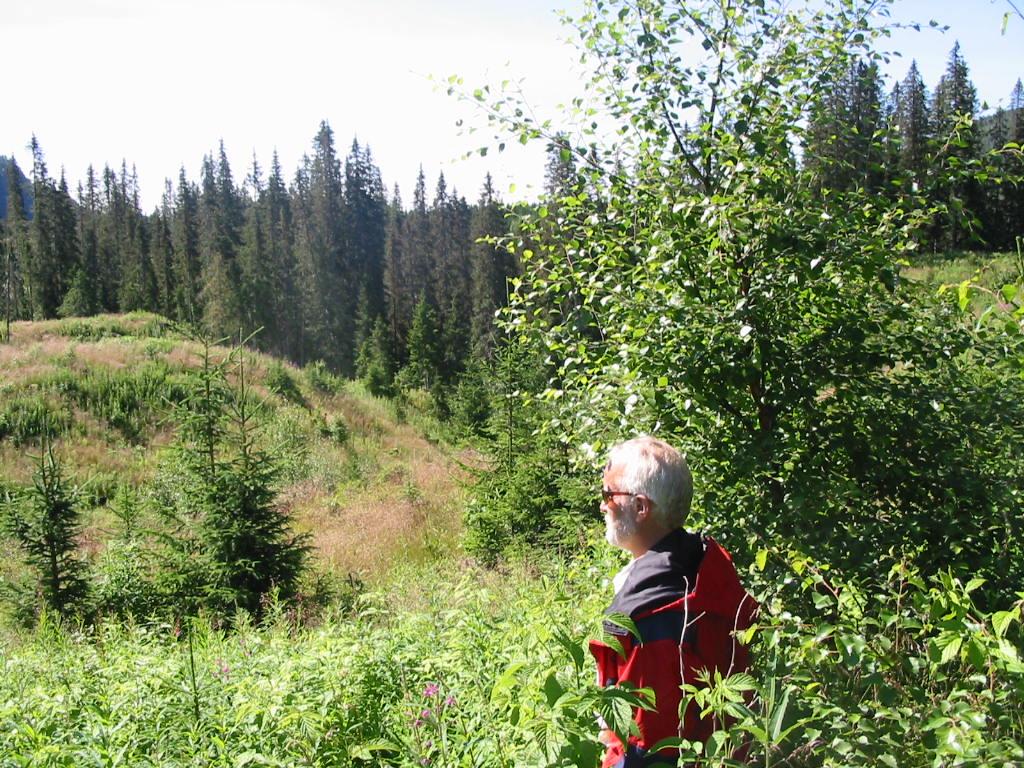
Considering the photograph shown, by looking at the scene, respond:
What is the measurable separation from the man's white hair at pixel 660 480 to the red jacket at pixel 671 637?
149mm

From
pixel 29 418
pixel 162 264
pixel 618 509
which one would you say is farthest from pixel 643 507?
pixel 162 264

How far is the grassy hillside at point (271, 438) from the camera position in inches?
564

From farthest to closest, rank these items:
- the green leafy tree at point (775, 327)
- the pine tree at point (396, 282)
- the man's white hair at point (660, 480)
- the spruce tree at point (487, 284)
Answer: the pine tree at point (396, 282) → the spruce tree at point (487, 284) → the green leafy tree at point (775, 327) → the man's white hair at point (660, 480)

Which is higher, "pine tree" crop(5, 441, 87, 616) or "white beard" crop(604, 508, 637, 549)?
"white beard" crop(604, 508, 637, 549)

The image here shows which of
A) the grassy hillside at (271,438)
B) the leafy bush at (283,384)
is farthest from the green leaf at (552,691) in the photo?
the leafy bush at (283,384)

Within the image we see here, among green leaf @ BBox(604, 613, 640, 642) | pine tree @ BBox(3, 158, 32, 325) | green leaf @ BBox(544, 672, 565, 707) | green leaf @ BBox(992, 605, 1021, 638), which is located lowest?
green leaf @ BBox(544, 672, 565, 707)

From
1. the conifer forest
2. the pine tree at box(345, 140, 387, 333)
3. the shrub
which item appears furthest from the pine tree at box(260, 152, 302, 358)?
the conifer forest

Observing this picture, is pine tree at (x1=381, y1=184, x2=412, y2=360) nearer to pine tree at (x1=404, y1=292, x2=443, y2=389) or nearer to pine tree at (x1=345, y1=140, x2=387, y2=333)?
pine tree at (x1=345, y1=140, x2=387, y2=333)

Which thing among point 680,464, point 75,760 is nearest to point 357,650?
point 75,760

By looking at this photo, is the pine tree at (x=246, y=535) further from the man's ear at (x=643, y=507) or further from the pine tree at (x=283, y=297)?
the pine tree at (x=283, y=297)

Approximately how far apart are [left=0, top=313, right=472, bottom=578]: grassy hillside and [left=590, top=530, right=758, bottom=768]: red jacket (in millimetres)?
9783

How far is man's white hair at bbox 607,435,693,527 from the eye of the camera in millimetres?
2117

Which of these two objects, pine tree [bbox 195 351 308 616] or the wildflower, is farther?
pine tree [bbox 195 351 308 616]

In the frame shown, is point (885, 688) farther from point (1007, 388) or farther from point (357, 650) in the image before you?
point (357, 650)
